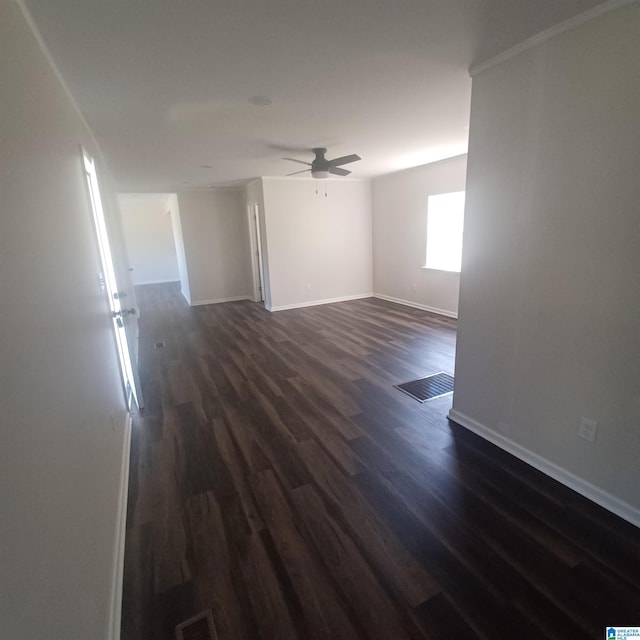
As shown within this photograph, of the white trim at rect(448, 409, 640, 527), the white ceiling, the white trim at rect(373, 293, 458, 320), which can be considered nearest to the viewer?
the white ceiling

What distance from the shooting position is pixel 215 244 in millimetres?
7336

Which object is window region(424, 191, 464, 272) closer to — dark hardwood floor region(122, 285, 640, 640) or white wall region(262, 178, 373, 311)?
white wall region(262, 178, 373, 311)

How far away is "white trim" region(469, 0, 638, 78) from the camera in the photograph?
5.08ft

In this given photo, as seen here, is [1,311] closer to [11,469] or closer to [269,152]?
[11,469]

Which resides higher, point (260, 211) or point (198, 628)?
point (260, 211)

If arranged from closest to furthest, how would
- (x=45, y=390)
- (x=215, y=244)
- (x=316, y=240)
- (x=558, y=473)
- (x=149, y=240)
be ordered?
(x=45, y=390), (x=558, y=473), (x=316, y=240), (x=215, y=244), (x=149, y=240)

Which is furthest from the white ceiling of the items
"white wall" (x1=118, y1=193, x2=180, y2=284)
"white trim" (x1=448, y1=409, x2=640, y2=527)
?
"white wall" (x1=118, y1=193, x2=180, y2=284)

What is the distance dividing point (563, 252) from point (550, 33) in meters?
1.14

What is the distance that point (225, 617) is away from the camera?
137 centimetres

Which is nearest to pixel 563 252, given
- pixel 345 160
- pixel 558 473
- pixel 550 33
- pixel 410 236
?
pixel 550 33

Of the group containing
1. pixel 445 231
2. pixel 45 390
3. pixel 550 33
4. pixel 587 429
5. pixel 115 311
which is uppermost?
pixel 550 33

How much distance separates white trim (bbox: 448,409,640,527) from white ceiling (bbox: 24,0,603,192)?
2.41 m

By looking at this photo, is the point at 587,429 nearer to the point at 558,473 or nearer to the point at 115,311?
the point at 558,473

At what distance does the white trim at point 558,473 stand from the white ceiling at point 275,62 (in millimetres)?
2406
